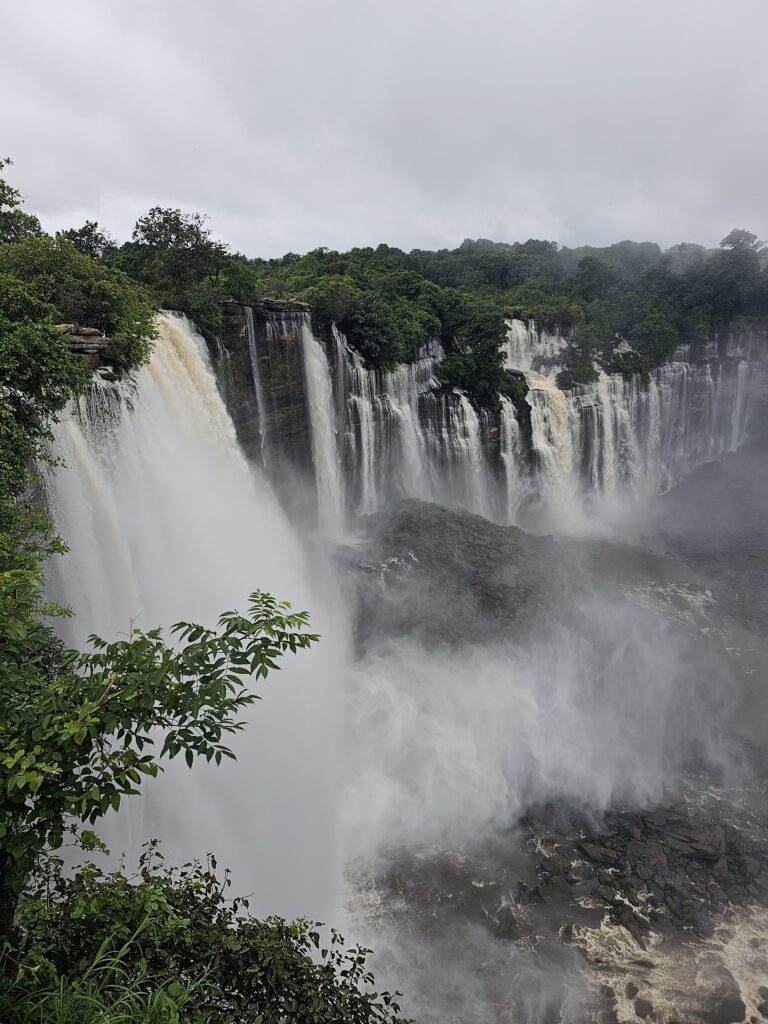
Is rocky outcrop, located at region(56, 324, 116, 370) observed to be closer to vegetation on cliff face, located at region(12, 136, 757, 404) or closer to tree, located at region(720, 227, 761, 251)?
vegetation on cliff face, located at region(12, 136, 757, 404)

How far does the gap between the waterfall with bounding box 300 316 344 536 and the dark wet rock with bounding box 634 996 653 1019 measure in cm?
1760

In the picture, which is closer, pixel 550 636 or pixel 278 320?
pixel 550 636

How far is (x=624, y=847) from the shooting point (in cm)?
1258

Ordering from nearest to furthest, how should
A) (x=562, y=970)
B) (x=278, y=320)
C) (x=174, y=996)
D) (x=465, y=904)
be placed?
(x=174, y=996), (x=562, y=970), (x=465, y=904), (x=278, y=320)

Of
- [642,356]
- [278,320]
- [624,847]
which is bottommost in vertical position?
[624,847]

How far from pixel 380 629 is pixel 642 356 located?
83.8 ft

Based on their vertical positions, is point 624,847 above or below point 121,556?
below

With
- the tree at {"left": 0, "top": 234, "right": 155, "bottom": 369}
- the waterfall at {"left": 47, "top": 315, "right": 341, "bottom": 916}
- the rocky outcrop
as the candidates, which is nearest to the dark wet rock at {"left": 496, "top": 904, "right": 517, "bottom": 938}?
the waterfall at {"left": 47, "top": 315, "right": 341, "bottom": 916}

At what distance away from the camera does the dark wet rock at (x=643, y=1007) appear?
371 inches

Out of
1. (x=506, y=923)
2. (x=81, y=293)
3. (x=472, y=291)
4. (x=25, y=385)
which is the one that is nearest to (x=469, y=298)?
(x=472, y=291)

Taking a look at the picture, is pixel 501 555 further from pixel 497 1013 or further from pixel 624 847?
pixel 497 1013

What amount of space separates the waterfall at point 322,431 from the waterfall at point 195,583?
4963mm

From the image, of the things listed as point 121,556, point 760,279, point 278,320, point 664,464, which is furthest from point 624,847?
point 760,279

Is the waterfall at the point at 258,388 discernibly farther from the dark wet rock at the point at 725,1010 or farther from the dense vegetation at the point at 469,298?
the dark wet rock at the point at 725,1010
